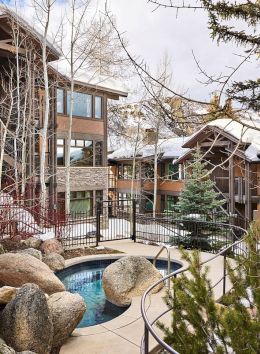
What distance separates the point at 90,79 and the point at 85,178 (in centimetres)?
598

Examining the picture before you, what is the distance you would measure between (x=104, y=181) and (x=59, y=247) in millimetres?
10505

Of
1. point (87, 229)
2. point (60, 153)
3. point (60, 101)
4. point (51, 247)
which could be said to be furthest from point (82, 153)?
point (51, 247)

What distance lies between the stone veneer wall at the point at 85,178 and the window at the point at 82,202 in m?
0.39

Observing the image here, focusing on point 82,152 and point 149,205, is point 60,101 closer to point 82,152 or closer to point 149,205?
point 82,152

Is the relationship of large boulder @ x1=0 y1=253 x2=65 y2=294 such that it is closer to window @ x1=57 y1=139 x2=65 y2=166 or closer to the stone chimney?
window @ x1=57 y1=139 x2=65 y2=166

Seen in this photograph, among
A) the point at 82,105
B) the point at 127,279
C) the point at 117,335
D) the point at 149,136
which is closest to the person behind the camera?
the point at 117,335

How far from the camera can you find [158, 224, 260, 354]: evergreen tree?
3336 mm

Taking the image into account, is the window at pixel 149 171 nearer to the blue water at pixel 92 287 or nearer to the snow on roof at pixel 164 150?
the snow on roof at pixel 164 150

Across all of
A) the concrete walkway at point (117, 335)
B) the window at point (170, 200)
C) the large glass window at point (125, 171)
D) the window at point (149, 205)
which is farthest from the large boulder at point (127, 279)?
the large glass window at point (125, 171)

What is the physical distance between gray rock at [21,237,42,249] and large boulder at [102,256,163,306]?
161 inches

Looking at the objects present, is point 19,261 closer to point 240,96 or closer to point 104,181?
point 240,96

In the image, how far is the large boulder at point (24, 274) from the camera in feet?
25.1

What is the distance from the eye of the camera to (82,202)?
21.3 metres

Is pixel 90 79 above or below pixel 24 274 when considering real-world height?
above
